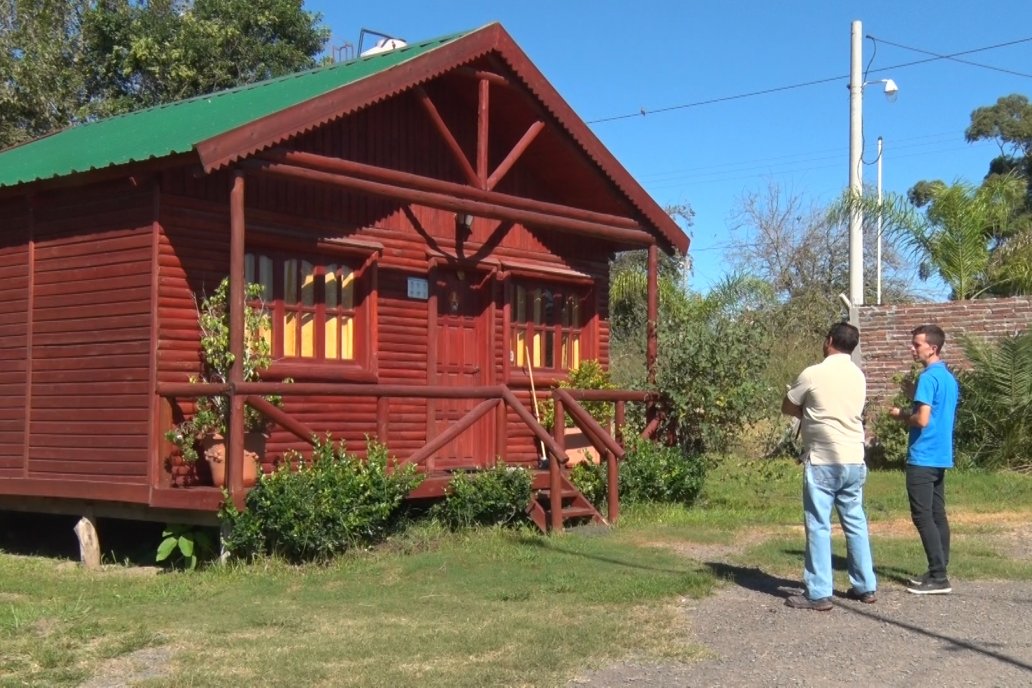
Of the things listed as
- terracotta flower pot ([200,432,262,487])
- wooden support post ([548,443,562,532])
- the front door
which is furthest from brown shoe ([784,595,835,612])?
the front door

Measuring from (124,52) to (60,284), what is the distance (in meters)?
14.4

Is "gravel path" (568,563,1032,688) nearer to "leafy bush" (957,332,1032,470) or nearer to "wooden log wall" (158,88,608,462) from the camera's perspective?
"wooden log wall" (158,88,608,462)

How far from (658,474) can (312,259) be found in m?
3.98

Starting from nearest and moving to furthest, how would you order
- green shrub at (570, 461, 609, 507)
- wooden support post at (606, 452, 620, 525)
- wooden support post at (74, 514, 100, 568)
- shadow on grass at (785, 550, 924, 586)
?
shadow on grass at (785, 550, 924, 586) < wooden support post at (74, 514, 100, 568) < wooden support post at (606, 452, 620, 525) < green shrub at (570, 461, 609, 507)

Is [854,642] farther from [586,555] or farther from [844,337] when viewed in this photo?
[586,555]

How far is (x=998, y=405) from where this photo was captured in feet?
50.4

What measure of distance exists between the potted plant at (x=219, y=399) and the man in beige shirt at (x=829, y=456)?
440 cm

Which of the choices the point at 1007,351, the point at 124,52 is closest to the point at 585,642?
the point at 1007,351

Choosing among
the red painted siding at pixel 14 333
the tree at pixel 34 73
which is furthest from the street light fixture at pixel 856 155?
the tree at pixel 34 73

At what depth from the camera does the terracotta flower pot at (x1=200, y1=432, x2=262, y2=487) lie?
31.7 ft

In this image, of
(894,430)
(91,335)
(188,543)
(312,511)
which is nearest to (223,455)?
(188,543)

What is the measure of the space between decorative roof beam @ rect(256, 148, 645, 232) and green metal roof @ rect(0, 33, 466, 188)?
44cm

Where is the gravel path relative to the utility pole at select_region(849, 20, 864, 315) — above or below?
below

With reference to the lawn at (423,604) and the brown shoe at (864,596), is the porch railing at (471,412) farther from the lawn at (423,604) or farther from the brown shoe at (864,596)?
the brown shoe at (864,596)
